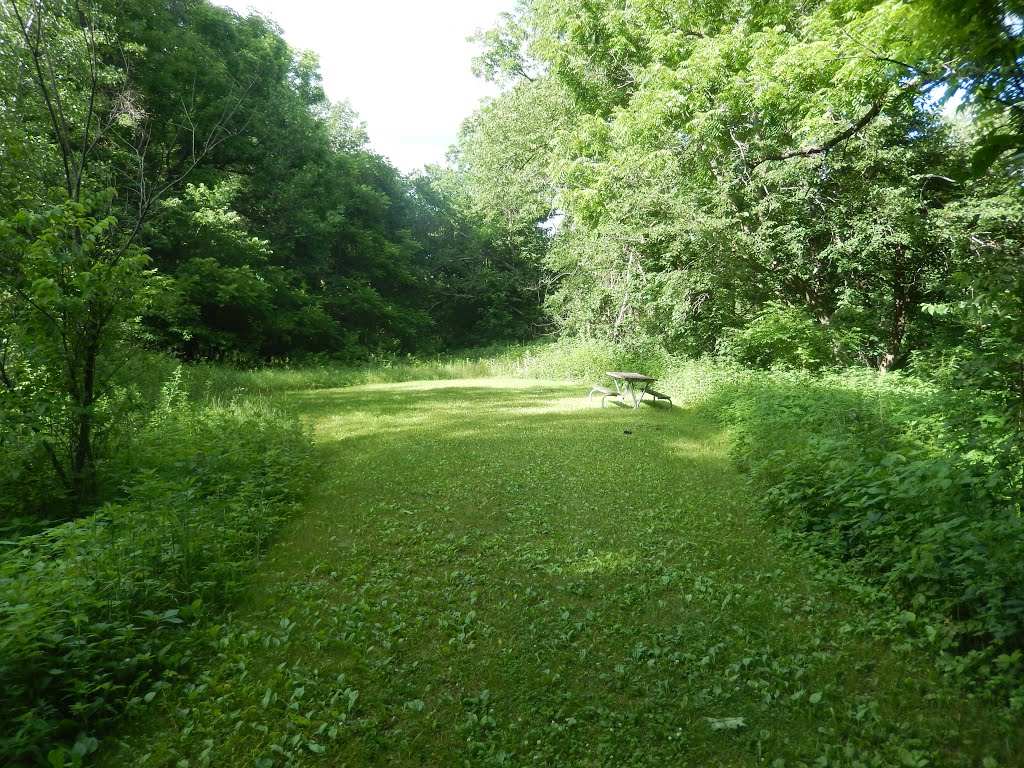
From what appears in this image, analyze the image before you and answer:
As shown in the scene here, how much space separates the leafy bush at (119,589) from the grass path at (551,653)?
24 centimetres

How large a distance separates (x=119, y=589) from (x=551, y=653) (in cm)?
255

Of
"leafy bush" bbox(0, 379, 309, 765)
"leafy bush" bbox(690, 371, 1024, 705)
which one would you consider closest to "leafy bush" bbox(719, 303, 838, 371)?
"leafy bush" bbox(690, 371, 1024, 705)

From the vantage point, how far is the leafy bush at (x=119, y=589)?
2.36m

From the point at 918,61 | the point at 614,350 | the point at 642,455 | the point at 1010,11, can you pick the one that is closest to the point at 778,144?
the point at 614,350

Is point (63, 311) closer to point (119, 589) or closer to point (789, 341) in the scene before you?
point (119, 589)

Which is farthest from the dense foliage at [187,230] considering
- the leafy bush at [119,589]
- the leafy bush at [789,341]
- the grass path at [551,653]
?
the leafy bush at [789,341]

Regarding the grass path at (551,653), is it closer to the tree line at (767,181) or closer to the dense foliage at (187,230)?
the dense foliage at (187,230)

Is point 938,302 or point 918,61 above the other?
point 918,61

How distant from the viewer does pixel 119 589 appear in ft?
9.96

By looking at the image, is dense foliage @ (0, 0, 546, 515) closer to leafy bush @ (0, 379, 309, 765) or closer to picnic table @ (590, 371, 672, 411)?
leafy bush @ (0, 379, 309, 765)

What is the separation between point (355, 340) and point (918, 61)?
23952 mm

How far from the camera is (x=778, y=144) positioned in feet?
39.5

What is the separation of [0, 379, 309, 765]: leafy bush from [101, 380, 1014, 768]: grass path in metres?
0.24

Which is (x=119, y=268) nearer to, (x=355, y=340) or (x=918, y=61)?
(x=918, y=61)
